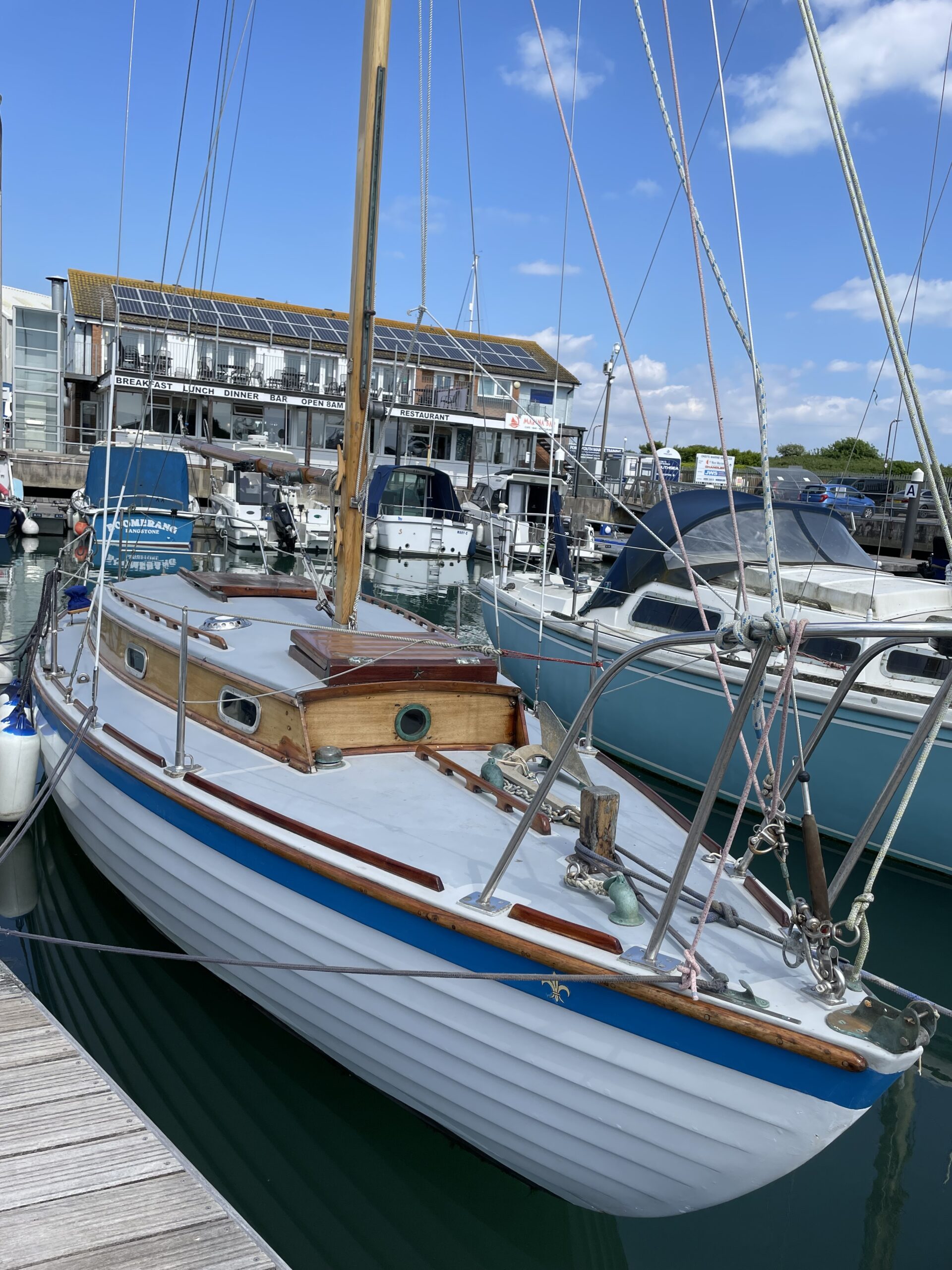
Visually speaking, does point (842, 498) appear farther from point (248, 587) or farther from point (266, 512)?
point (248, 587)

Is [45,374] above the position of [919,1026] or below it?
above

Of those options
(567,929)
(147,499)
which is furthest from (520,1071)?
(147,499)

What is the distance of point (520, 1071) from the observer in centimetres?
336

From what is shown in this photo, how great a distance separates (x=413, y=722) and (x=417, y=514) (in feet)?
68.4

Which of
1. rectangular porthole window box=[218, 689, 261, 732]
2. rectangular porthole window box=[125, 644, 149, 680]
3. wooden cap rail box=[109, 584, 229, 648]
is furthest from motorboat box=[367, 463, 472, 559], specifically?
rectangular porthole window box=[218, 689, 261, 732]

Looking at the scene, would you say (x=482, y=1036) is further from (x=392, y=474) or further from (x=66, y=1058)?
(x=392, y=474)

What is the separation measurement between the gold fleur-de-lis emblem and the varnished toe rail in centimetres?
101

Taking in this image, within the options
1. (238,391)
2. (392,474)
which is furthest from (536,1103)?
(238,391)

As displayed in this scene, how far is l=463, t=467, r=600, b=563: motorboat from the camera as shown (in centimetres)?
2412

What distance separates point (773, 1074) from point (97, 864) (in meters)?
4.83

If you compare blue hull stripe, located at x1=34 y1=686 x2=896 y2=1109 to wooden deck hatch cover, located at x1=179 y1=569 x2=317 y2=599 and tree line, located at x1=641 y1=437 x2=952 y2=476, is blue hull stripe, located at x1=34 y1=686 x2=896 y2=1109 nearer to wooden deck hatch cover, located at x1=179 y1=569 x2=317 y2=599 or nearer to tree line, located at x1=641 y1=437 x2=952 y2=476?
wooden deck hatch cover, located at x1=179 y1=569 x2=317 y2=599

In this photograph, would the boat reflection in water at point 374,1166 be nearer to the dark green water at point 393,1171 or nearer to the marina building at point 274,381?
the dark green water at point 393,1171

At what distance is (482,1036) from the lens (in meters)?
3.43

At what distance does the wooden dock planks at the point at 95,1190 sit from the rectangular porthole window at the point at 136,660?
2.97m
